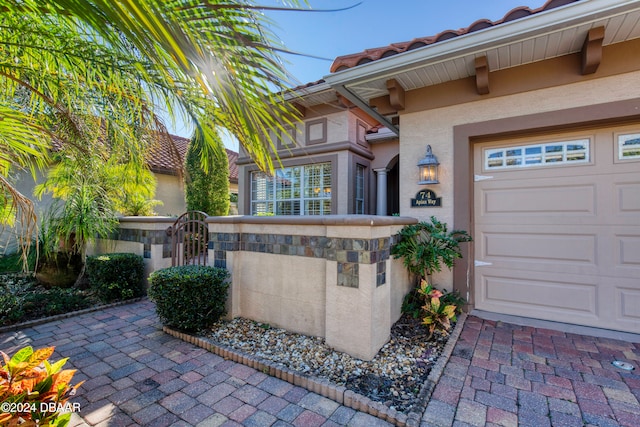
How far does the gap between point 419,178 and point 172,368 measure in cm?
391

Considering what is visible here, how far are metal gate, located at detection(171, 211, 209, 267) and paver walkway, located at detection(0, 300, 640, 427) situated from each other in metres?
1.52

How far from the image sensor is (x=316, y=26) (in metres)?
1.23

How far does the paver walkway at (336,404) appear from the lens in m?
2.26

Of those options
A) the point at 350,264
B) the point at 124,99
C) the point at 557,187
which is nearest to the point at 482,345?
the point at 350,264

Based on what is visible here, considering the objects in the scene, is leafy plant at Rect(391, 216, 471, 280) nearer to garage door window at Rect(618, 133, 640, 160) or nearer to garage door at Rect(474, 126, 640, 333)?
garage door at Rect(474, 126, 640, 333)

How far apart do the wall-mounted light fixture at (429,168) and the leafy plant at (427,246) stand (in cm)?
56

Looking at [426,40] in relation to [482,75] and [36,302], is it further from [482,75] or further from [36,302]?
[36,302]

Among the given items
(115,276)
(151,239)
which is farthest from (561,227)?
(115,276)

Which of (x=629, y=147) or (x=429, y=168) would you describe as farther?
(x=429, y=168)

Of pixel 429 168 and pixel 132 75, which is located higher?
pixel 132 75

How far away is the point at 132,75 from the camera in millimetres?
2264

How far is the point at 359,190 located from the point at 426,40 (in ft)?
17.0

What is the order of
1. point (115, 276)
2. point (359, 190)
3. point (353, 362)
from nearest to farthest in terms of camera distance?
point (353, 362)
point (115, 276)
point (359, 190)

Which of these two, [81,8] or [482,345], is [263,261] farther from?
[81,8]
